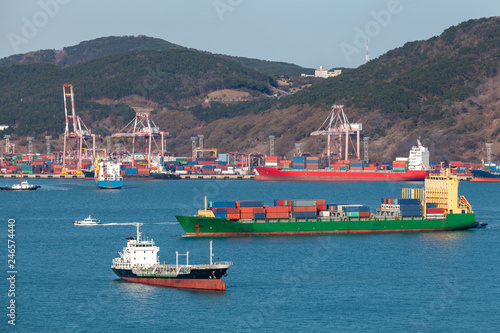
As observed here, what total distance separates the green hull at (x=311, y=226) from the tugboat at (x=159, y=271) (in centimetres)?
2250

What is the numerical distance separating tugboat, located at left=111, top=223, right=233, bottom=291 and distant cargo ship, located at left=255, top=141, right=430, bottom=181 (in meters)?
128

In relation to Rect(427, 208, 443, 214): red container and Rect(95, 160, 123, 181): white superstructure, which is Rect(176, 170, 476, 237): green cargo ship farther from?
Rect(95, 160, 123, 181): white superstructure

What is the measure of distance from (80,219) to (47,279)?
129 ft

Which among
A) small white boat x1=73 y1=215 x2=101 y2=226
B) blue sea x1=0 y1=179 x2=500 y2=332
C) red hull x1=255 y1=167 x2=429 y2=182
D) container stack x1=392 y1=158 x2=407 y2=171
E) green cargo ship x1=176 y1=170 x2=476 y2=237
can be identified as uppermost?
container stack x1=392 y1=158 x2=407 y2=171

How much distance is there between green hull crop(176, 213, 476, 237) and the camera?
7631cm

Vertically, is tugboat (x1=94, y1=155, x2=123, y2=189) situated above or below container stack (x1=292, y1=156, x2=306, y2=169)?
below

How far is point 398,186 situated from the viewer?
16038cm

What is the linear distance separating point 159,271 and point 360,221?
32.4 metres

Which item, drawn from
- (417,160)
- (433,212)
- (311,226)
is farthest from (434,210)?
(417,160)

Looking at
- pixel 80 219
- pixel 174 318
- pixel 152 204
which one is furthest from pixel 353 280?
pixel 152 204

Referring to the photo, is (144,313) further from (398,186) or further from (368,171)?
(368,171)

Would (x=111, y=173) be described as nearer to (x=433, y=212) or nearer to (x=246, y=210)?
(x=246, y=210)

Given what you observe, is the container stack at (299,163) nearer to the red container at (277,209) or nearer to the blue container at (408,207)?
the blue container at (408,207)

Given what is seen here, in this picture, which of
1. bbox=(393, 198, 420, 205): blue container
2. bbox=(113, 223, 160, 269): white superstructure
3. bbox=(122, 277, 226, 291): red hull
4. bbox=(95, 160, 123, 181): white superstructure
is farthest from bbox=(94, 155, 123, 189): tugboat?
bbox=(122, 277, 226, 291): red hull
